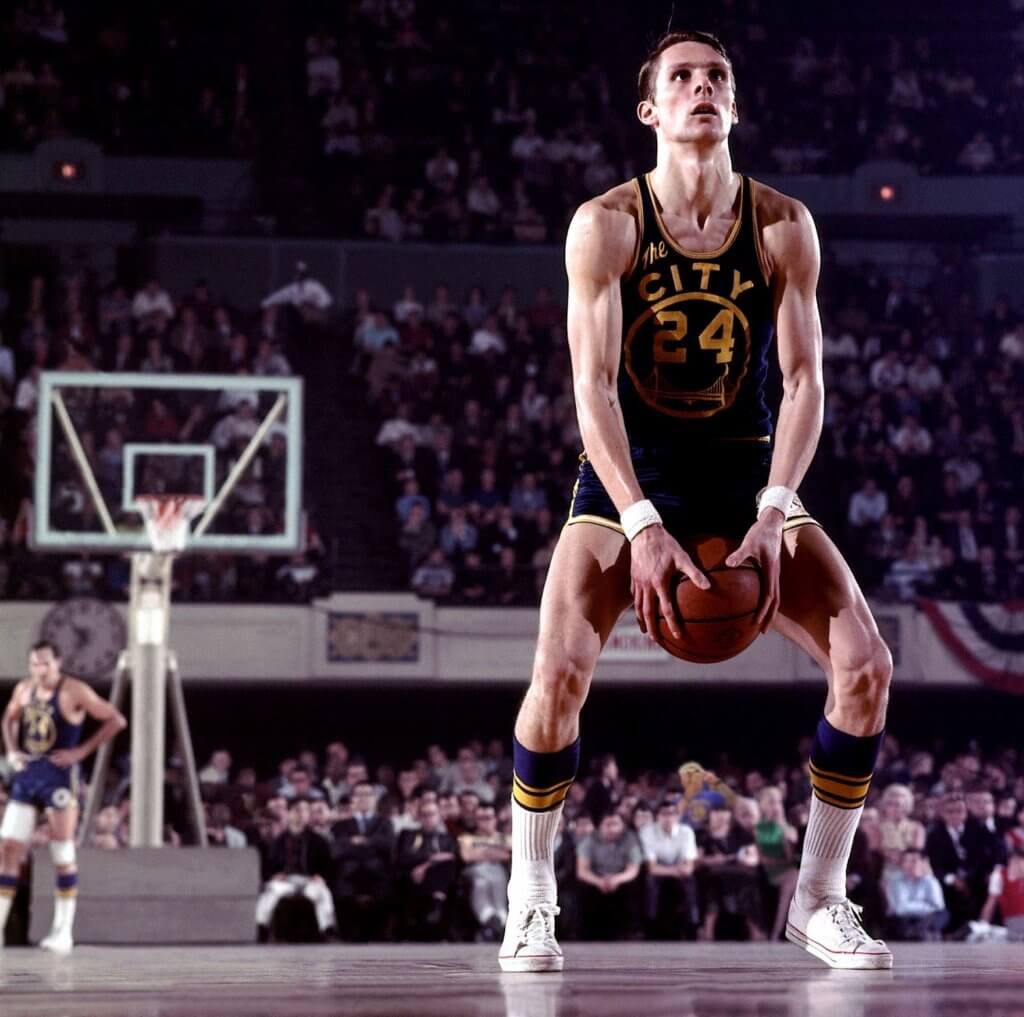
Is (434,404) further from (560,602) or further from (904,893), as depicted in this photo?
(560,602)

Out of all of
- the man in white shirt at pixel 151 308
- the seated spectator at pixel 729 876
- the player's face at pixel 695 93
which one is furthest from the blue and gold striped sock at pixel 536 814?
the man in white shirt at pixel 151 308

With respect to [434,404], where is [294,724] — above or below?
below

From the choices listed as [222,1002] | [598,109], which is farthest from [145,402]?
[598,109]

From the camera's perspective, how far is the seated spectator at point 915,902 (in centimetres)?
1324

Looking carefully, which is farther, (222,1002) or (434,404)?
(434,404)

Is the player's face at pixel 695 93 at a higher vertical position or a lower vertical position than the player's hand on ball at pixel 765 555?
higher

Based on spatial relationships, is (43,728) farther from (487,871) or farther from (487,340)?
(487,340)

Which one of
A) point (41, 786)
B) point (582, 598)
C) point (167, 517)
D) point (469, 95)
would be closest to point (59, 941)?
point (41, 786)

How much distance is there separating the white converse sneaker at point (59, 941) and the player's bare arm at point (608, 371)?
22.6 ft

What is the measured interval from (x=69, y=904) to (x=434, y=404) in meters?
9.72

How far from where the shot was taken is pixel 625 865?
13227mm

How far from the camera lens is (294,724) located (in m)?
19.0

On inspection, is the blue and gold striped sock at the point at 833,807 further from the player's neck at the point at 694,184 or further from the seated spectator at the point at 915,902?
the seated spectator at the point at 915,902

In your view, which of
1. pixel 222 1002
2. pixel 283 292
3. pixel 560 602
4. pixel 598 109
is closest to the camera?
pixel 222 1002
